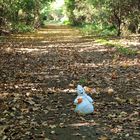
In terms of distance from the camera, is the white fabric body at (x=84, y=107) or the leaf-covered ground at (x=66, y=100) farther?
the white fabric body at (x=84, y=107)

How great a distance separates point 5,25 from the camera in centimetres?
3550

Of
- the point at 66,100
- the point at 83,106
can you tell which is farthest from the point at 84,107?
the point at 66,100

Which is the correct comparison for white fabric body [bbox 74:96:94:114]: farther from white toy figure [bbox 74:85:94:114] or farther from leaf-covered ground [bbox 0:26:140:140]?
leaf-covered ground [bbox 0:26:140:140]

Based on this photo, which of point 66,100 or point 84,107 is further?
point 66,100

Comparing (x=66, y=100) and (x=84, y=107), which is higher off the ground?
(x=84, y=107)

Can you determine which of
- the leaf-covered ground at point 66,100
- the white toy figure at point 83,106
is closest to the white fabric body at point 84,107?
the white toy figure at point 83,106

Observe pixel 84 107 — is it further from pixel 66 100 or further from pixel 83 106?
pixel 66 100

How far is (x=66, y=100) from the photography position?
8852 millimetres

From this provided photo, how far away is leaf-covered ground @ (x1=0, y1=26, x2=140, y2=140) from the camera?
6.62m

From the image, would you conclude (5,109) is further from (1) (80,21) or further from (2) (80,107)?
(1) (80,21)

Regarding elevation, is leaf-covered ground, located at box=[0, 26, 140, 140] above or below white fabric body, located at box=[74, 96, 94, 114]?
below

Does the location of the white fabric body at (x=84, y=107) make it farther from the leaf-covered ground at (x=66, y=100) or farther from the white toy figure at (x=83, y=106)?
the leaf-covered ground at (x=66, y=100)

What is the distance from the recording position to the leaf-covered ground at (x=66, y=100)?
6625 millimetres

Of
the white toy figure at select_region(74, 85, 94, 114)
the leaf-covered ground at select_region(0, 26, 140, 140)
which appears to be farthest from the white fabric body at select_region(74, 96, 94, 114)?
the leaf-covered ground at select_region(0, 26, 140, 140)
